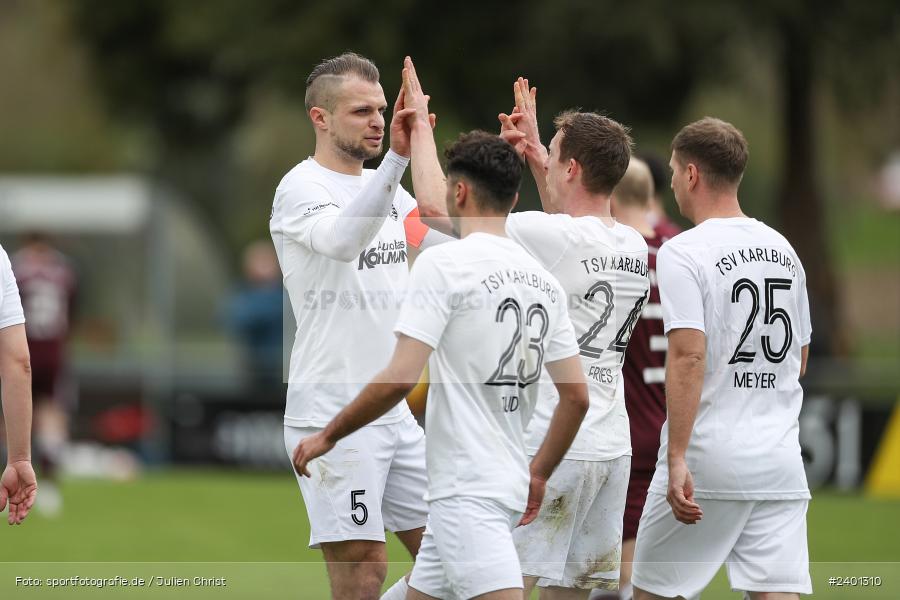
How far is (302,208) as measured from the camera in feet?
19.1

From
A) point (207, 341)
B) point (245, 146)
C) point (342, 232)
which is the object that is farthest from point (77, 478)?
point (245, 146)

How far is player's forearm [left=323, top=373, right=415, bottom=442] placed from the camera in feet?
16.0

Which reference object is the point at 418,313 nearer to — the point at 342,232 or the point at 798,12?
the point at 342,232

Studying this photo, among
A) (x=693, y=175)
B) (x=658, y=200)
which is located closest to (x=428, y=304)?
(x=693, y=175)

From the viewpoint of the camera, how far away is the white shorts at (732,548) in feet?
18.4

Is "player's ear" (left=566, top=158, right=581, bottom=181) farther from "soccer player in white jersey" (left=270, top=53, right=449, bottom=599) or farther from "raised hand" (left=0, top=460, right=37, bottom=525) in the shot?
"raised hand" (left=0, top=460, right=37, bottom=525)

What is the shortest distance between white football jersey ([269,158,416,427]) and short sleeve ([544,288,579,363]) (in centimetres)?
109

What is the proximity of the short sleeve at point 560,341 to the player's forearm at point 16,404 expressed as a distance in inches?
86.0

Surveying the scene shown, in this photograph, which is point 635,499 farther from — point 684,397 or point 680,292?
point 680,292

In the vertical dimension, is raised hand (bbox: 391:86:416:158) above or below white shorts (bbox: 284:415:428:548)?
above

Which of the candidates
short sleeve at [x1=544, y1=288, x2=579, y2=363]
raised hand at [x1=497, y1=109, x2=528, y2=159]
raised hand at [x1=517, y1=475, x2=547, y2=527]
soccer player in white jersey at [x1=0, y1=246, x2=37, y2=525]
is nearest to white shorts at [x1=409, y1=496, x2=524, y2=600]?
raised hand at [x1=517, y1=475, x2=547, y2=527]

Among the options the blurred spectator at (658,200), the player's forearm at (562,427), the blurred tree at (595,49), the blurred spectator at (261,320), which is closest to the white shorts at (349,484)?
the player's forearm at (562,427)

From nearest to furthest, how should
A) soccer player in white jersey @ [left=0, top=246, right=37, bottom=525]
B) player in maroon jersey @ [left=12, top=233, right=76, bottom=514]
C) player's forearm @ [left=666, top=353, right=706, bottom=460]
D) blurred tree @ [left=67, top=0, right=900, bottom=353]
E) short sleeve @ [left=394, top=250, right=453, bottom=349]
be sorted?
short sleeve @ [left=394, top=250, right=453, bottom=349]
player's forearm @ [left=666, top=353, right=706, bottom=460]
soccer player in white jersey @ [left=0, top=246, right=37, bottom=525]
player in maroon jersey @ [left=12, top=233, right=76, bottom=514]
blurred tree @ [left=67, top=0, right=900, bottom=353]

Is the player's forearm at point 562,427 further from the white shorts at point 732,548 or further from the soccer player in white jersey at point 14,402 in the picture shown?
the soccer player in white jersey at point 14,402
